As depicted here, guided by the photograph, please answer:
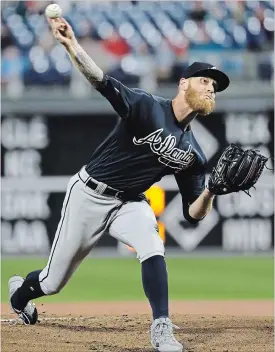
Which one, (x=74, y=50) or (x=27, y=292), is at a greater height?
(x=74, y=50)

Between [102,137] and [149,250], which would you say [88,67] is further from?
[102,137]

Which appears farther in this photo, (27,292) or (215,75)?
(27,292)

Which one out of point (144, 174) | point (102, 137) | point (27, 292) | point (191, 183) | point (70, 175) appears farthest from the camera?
point (102, 137)

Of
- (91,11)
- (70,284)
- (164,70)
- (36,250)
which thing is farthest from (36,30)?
(70,284)

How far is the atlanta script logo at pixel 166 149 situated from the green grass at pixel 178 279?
352cm

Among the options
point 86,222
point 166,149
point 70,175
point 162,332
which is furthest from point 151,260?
point 70,175

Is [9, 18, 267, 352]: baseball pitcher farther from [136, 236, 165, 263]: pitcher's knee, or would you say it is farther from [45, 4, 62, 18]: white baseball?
[45, 4, 62, 18]: white baseball

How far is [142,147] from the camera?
5082mm

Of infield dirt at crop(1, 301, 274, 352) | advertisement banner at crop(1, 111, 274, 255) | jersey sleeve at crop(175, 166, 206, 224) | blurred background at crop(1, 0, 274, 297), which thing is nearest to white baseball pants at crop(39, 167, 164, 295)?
jersey sleeve at crop(175, 166, 206, 224)

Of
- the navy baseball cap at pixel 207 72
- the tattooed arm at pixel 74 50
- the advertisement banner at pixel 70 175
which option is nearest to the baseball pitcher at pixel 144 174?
the navy baseball cap at pixel 207 72

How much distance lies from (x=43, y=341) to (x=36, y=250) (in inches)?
284

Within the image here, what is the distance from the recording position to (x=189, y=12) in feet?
45.7

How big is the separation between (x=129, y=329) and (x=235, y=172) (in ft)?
4.95

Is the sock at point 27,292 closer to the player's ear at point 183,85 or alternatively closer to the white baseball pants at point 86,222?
the white baseball pants at point 86,222
